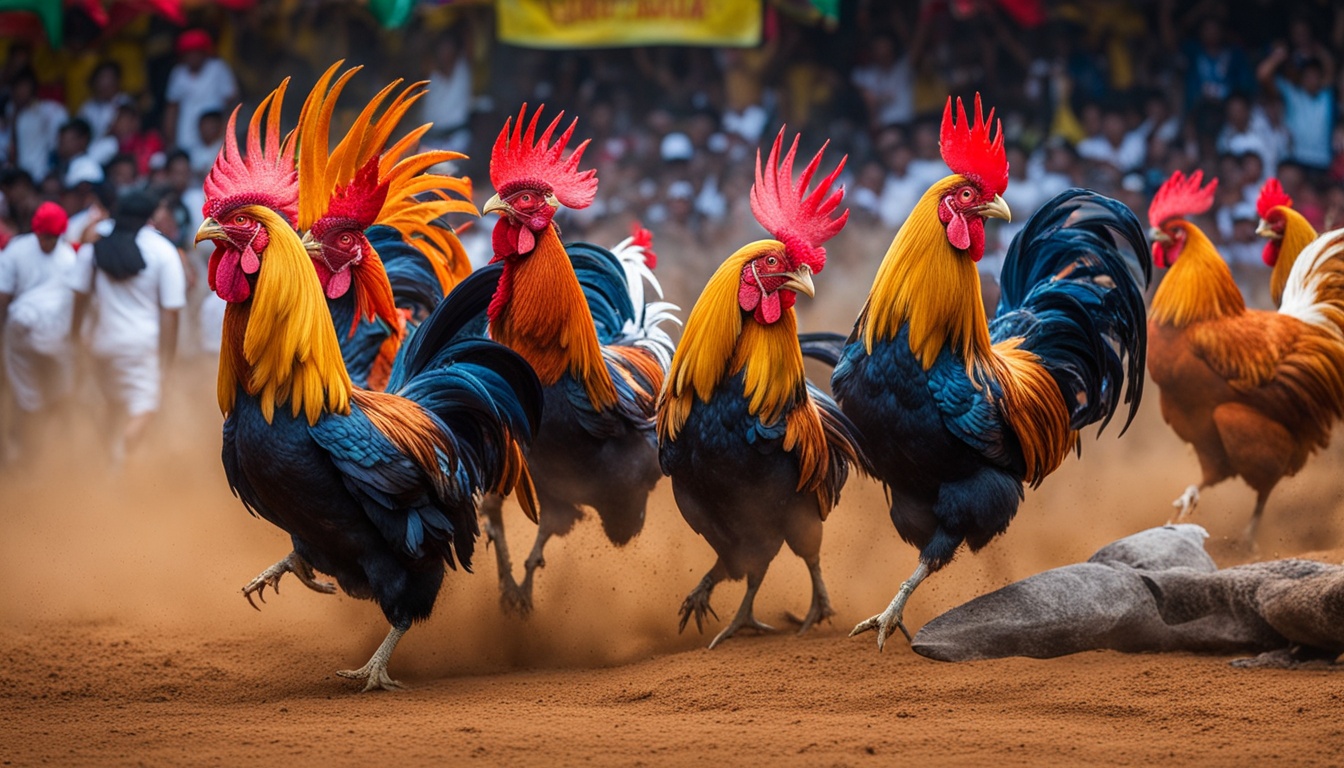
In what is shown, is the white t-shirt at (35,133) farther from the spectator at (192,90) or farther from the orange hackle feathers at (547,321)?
the orange hackle feathers at (547,321)

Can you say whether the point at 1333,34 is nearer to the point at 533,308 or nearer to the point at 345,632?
the point at 533,308

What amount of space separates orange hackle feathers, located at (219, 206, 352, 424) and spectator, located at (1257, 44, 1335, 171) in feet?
36.8

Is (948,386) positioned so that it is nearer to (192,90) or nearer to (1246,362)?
(1246,362)

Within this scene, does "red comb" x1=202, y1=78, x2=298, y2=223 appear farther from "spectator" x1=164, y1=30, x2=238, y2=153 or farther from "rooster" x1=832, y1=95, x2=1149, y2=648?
"spectator" x1=164, y1=30, x2=238, y2=153

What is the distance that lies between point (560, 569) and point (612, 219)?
7464 mm

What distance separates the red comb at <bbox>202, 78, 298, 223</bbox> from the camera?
4.96m

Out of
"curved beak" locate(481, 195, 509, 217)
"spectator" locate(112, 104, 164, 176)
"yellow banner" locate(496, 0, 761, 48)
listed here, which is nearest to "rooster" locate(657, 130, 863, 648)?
"curved beak" locate(481, 195, 509, 217)

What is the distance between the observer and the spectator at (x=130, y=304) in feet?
31.7

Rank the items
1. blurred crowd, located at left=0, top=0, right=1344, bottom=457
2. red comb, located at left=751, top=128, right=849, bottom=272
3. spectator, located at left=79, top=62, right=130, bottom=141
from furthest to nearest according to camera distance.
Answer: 1. spectator, located at left=79, top=62, right=130, bottom=141
2. blurred crowd, located at left=0, top=0, right=1344, bottom=457
3. red comb, located at left=751, top=128, right=849, bottom=272

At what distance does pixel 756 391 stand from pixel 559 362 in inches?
38.5

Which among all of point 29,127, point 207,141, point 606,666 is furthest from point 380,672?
point 29,127

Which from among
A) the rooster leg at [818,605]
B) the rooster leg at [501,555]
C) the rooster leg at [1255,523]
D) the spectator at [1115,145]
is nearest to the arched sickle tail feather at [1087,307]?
the rooster leg at [818,605]

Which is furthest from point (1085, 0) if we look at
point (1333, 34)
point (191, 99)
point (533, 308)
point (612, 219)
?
point (533, 308)

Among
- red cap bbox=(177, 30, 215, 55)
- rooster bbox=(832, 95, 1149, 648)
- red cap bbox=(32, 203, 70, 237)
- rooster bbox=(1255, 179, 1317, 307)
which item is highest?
red cap bbox=(177, 30, 215, 55)
